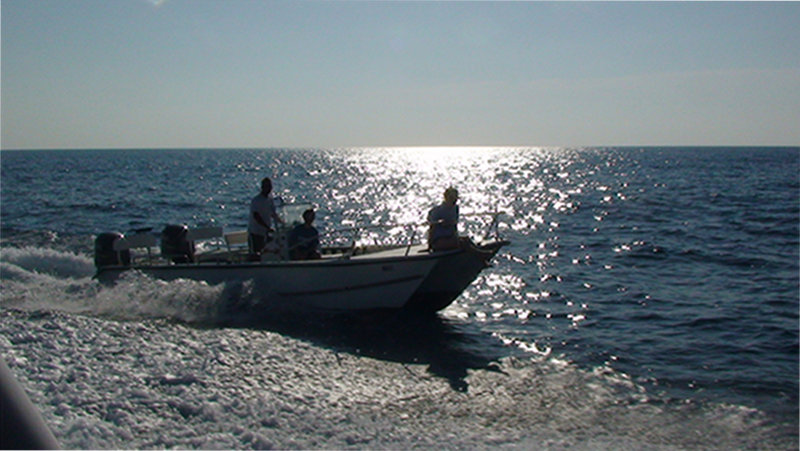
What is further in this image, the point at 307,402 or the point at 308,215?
the point at 308,215

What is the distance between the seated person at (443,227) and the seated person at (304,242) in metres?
2.31

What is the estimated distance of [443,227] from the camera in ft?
40.9

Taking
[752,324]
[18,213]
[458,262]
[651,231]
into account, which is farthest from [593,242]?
[18,213]

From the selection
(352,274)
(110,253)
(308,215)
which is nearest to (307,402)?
(352,274)

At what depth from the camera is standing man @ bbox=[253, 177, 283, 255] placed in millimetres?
13325

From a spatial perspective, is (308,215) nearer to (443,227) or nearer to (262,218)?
(262,218)

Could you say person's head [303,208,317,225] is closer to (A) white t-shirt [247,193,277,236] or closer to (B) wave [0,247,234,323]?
(A) white t-shirt [247,193,277,236]

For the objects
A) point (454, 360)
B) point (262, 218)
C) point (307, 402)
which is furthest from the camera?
point (262, 218)

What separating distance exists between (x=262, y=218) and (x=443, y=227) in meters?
3.62

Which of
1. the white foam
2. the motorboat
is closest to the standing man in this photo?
the motorboat

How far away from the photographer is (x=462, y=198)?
50.7m

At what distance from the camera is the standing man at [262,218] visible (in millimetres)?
13325

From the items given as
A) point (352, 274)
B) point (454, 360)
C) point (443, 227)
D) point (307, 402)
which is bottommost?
point (454, 360)

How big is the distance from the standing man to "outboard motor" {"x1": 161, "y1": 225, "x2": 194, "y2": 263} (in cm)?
147
